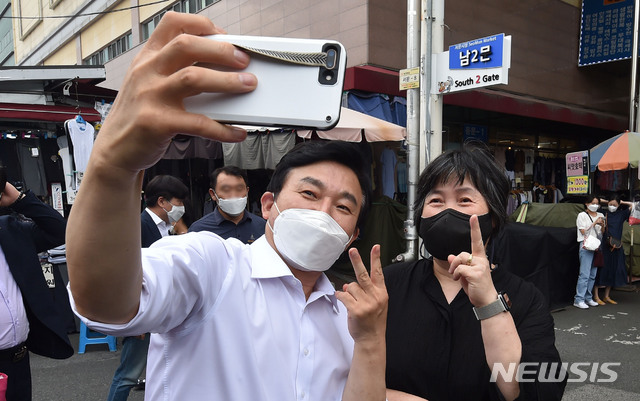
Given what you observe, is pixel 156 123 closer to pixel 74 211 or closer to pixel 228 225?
pixel 74 211

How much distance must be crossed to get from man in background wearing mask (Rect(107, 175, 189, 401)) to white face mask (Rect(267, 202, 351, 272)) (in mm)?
2432

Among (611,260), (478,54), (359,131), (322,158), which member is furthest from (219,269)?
(611,260)

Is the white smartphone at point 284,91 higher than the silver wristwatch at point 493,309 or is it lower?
higher

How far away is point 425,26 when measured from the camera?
17.3ft

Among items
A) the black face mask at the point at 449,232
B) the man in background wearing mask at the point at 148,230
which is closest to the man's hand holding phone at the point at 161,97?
the black face mask at the point at 449,232

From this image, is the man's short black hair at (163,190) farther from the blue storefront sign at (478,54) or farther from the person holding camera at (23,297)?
the blue storefront sign at (478,54)

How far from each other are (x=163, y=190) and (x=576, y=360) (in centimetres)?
495

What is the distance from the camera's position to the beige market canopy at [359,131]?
5.81 metres

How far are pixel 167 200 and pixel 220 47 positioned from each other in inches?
143

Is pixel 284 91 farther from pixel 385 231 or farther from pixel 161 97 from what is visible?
pixel 385 231

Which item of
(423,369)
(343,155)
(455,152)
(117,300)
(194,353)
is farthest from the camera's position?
(455,152)

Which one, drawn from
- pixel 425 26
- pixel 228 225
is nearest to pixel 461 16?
pixel 425 26

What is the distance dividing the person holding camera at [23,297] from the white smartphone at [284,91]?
2.57 m

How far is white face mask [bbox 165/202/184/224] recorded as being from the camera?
4.12 meters
